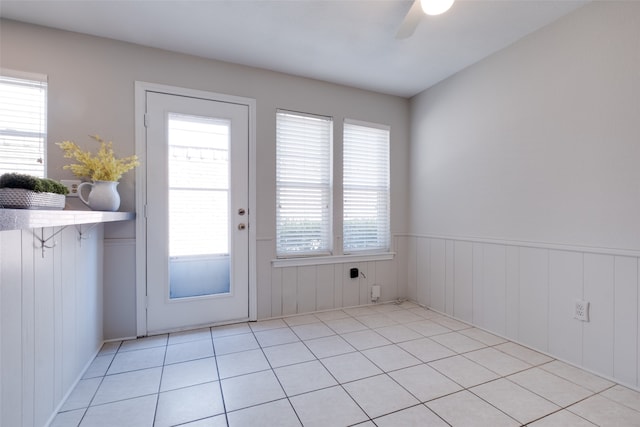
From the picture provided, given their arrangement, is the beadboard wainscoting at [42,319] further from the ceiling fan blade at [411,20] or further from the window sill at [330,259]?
the ceiling fan blade at [411,20]

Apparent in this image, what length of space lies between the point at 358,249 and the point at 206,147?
1.96 m

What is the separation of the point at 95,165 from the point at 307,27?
1.91m

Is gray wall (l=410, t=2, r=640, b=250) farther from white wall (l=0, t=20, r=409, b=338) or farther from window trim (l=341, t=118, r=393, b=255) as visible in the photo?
white wall (l=0, t=20, r=409, b=338)

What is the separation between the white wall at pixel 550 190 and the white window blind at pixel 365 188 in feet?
2.06

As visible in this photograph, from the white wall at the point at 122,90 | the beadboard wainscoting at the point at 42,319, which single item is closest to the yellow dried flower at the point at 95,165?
the white wall at the point at 122,90

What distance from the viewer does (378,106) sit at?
11.5 ft

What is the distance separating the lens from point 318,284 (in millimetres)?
3186

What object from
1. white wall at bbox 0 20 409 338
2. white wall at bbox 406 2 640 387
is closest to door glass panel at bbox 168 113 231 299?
white wall at bbox 0 20 409 338

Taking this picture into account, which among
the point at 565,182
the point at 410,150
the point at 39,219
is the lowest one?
the point at 39,219

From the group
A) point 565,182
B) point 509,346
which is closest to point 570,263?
point 565,182

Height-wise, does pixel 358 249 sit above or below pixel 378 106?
below

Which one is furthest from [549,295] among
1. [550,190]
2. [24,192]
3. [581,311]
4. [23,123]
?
[23,123]

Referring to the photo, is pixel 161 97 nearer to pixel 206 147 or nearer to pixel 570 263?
pixel 206 147

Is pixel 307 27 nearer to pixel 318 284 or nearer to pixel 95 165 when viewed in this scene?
pixel 95 165
